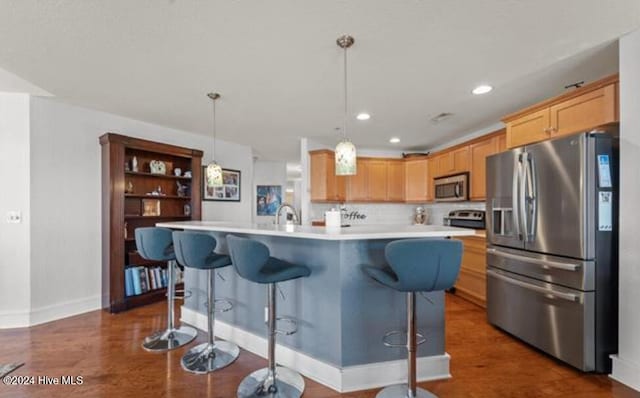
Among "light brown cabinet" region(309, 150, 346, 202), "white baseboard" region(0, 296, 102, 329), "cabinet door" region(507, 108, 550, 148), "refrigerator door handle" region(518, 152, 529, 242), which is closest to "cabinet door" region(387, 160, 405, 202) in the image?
"light brown cabinet" region(309, 150, 346, 202)

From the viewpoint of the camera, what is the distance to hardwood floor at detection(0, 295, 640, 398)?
201 cm

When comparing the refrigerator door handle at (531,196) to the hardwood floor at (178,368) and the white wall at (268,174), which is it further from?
the white wall at (268,174)

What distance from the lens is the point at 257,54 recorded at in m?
2.28

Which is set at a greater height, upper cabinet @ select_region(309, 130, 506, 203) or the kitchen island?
upper cabinet @ select_region(309, 130, 506, 203)

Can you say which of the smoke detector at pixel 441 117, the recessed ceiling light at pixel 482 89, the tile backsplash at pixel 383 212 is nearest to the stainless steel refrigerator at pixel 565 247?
the recessed ceiling light at pixel 482 89

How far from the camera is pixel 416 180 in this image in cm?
546

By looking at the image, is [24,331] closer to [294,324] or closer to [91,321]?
[91,321]

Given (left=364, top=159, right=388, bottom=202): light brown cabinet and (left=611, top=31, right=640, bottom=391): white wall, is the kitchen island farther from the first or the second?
(left=364, top=159, right=388, bottom=202): light brown cabinet

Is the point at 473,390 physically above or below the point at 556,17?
below

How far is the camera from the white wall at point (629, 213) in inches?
79.3

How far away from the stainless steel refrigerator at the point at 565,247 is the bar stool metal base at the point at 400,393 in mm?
1234

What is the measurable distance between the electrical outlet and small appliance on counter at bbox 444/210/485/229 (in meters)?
5.32

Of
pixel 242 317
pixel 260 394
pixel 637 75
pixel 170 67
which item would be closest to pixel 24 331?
pixel 242 317

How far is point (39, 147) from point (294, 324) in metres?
3.35
